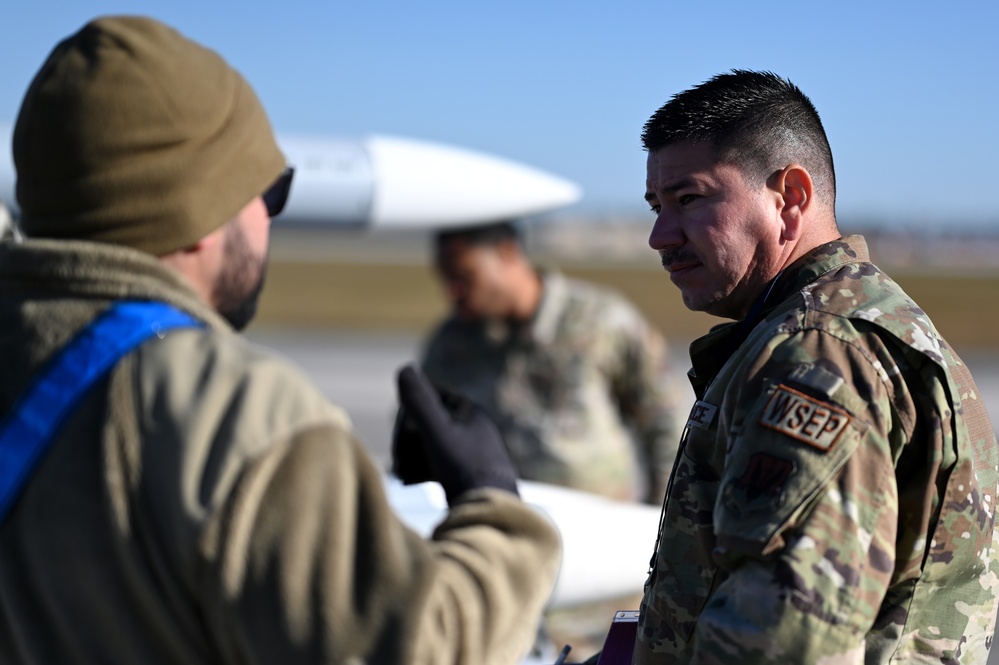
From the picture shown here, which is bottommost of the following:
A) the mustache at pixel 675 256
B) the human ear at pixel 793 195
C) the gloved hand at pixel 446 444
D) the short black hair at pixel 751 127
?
the gloved hand at pixel 446 444

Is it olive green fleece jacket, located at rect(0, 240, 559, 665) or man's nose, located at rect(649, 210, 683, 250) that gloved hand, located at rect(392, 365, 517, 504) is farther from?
man's nose, located at rect(649, 210, 683, 250)

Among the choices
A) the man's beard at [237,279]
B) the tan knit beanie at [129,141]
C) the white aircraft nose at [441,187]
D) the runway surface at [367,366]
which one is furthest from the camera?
the runway surface at [367,366]

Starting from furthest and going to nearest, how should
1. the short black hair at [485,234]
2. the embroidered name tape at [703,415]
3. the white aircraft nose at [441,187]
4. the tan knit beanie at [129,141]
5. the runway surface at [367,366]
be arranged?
1. the runway surface at [367,366]
2. the white aircraft nose at [441,187]
3. the short black hair at [485,234]
4. the embroidered name tape at [703,415]
5. the tan knit beanie at [129,141]

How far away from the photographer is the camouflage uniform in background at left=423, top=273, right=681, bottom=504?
542cm

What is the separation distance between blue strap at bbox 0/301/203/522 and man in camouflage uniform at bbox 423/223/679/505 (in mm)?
4066

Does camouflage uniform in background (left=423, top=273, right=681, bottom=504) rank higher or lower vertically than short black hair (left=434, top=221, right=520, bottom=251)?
lower

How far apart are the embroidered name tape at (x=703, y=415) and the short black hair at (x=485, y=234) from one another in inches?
149

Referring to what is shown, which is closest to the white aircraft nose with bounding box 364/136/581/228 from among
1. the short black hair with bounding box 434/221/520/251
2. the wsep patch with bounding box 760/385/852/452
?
the short black hair with bounding box 434/221/520/251

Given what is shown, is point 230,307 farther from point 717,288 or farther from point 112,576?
point 717,288

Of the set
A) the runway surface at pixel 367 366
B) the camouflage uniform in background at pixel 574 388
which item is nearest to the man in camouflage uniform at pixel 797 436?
the camouflage uniform in background at pixel 574 388

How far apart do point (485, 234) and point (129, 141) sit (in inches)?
173

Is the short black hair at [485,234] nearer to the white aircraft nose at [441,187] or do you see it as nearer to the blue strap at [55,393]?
the white aircraft nose at [441,187]

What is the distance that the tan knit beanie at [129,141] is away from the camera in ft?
4.82

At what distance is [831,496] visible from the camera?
1710 mm
